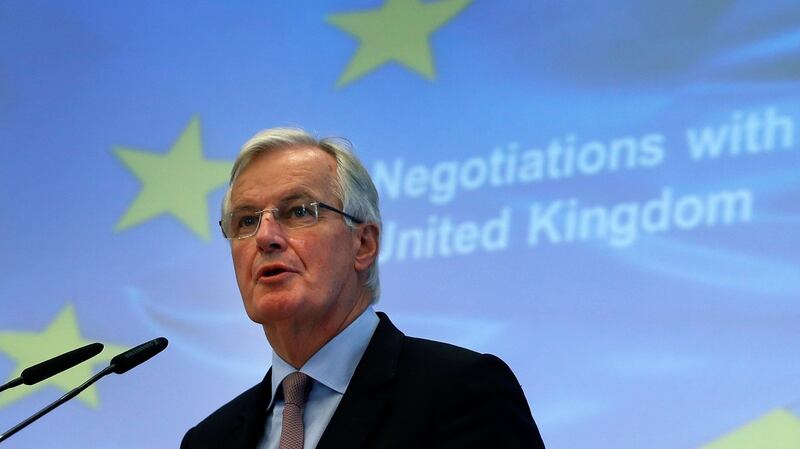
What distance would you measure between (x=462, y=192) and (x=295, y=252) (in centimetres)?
141

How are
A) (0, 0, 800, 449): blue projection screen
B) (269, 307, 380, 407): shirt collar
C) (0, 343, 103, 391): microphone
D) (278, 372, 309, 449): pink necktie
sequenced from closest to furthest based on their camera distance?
(0, 343, 103, 391): microphone → (278, 372, 309, 449): pink necktie → (269, 307, 380, 407): shirt collar → (0, 0, 800, 449): blue projection screen

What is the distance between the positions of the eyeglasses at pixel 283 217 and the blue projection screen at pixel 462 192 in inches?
47.2

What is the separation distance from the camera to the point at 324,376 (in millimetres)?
2557

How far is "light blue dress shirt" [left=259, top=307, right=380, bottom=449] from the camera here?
2.51 meters

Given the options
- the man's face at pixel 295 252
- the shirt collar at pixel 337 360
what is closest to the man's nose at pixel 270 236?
the man's face at pixel 295 252

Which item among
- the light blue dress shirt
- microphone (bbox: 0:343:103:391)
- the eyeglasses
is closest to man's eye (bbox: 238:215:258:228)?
the eyeglasses

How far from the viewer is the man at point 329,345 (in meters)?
2.35

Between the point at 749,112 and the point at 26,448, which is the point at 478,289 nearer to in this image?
the point at 749,112

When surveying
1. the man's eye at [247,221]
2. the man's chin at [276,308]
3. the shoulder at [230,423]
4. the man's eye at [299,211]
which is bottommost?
the shoulder at [230,423]

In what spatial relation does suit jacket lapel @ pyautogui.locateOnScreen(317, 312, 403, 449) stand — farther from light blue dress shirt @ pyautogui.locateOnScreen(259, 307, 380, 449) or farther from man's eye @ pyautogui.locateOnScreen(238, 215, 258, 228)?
man's eye @ pyautogui.locateOnScreen(238, 215, 258, 228)

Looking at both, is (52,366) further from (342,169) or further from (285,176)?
(342,169)

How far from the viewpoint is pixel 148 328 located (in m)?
4.38

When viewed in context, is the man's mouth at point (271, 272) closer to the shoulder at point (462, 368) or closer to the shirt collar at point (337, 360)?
the shirt collar at point (337, 360)

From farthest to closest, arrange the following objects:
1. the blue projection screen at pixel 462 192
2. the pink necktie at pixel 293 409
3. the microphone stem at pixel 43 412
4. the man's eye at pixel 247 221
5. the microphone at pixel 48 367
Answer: the blue projection screen at pixel 462 192
the man's eye at pixel 247 221
the pink necktie at pixel 293 409
the microphone at pixel 48 367
the microphone stem at pixel 43 412
